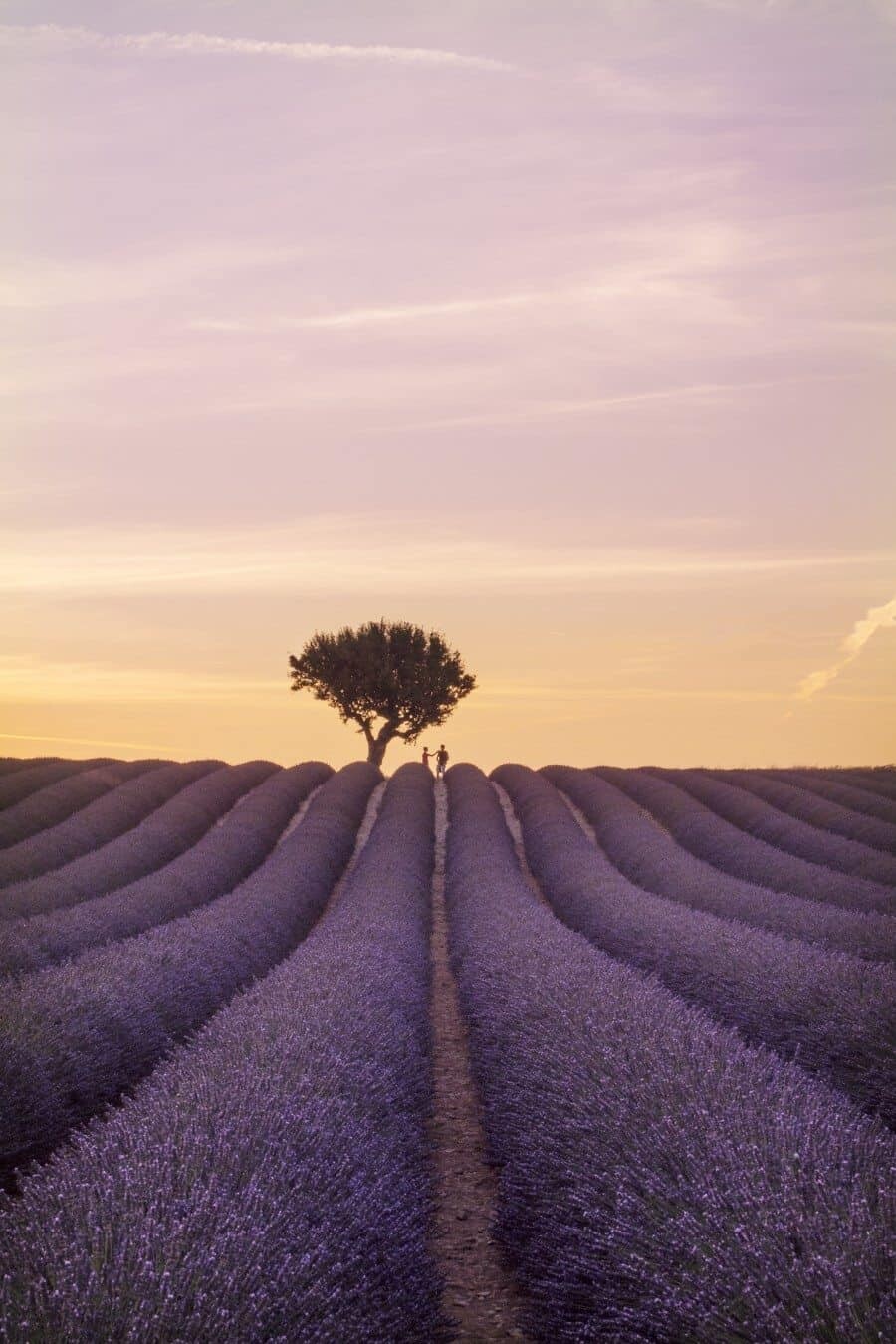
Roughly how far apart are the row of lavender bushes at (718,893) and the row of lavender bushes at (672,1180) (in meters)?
3.58

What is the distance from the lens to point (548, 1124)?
4.91 m

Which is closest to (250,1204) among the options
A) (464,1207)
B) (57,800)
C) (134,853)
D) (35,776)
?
(464,1207)

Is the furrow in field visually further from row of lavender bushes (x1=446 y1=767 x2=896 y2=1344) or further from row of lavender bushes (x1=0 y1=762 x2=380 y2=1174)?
row of lavender bushes (x1=446 y1=767 x2=896 y2=1344)

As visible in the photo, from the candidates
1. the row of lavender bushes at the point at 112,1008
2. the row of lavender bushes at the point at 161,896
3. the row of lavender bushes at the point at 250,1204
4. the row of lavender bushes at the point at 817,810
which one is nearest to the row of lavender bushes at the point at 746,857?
the row of lavender bushes at the point at 817,810

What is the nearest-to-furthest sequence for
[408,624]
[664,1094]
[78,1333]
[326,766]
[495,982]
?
[78,1333] < [664,1094] < [495,982] < [326,766] < [408,624]

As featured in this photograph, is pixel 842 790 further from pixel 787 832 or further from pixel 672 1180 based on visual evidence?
pixel 672 1180

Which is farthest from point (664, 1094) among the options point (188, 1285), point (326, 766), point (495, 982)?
point (326, 766)

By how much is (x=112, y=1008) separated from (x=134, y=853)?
860cm

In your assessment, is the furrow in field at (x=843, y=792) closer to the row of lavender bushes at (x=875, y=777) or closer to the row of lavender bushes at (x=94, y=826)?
the row of lavender bushes at (x=875, y=777)

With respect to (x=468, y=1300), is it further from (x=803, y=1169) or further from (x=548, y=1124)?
(x=803, y=1169)

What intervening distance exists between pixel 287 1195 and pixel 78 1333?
3.41 feet

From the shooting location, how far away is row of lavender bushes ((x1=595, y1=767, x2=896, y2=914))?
504 inches

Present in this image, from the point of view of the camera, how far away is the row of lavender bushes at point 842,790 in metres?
21.0

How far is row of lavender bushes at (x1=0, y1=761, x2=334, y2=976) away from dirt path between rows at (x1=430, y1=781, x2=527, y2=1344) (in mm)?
3210
